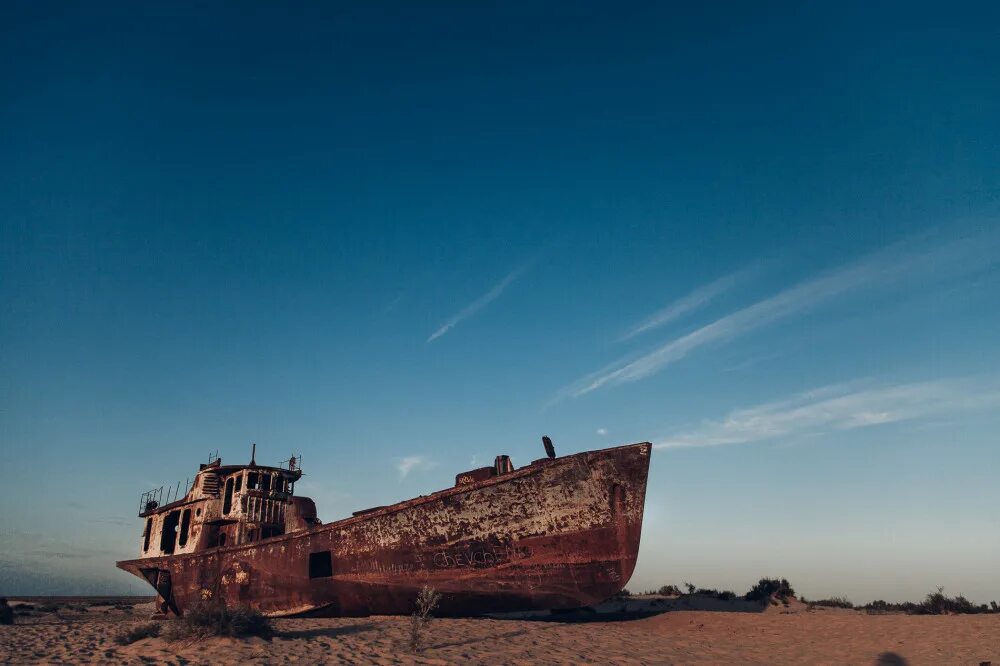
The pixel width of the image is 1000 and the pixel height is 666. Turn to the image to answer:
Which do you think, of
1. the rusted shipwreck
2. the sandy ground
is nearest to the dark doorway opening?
the rusted shipwreck

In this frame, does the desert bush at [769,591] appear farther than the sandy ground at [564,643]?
Yes

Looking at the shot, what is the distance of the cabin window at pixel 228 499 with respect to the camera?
17688mm

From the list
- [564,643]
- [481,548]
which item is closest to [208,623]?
[481,548]

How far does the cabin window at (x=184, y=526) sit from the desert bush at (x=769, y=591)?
21.1 metres

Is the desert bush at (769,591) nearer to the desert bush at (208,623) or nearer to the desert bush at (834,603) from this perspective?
the desert bush at (834,603)

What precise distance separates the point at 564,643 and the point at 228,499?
13.3 metres

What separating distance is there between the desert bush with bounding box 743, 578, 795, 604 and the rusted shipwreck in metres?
10.9

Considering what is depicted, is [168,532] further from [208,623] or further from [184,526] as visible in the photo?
[208,623]

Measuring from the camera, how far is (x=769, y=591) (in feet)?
64.3

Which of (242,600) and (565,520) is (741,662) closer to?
(565,520)

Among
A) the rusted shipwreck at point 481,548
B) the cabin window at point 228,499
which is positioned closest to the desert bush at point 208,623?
the rusted shipwreck at point 481,548

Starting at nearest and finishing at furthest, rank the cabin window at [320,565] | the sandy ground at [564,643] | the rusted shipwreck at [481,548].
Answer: the sandy ground at [564,643]
the rusted shipwreck at [481,548]
the cabin window at [320,565]

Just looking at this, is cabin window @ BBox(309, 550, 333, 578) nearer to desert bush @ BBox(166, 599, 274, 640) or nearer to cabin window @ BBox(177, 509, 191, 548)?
desert bush @ BBox(166, 599, 274, 640)

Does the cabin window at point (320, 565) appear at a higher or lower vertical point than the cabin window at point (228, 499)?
lower
